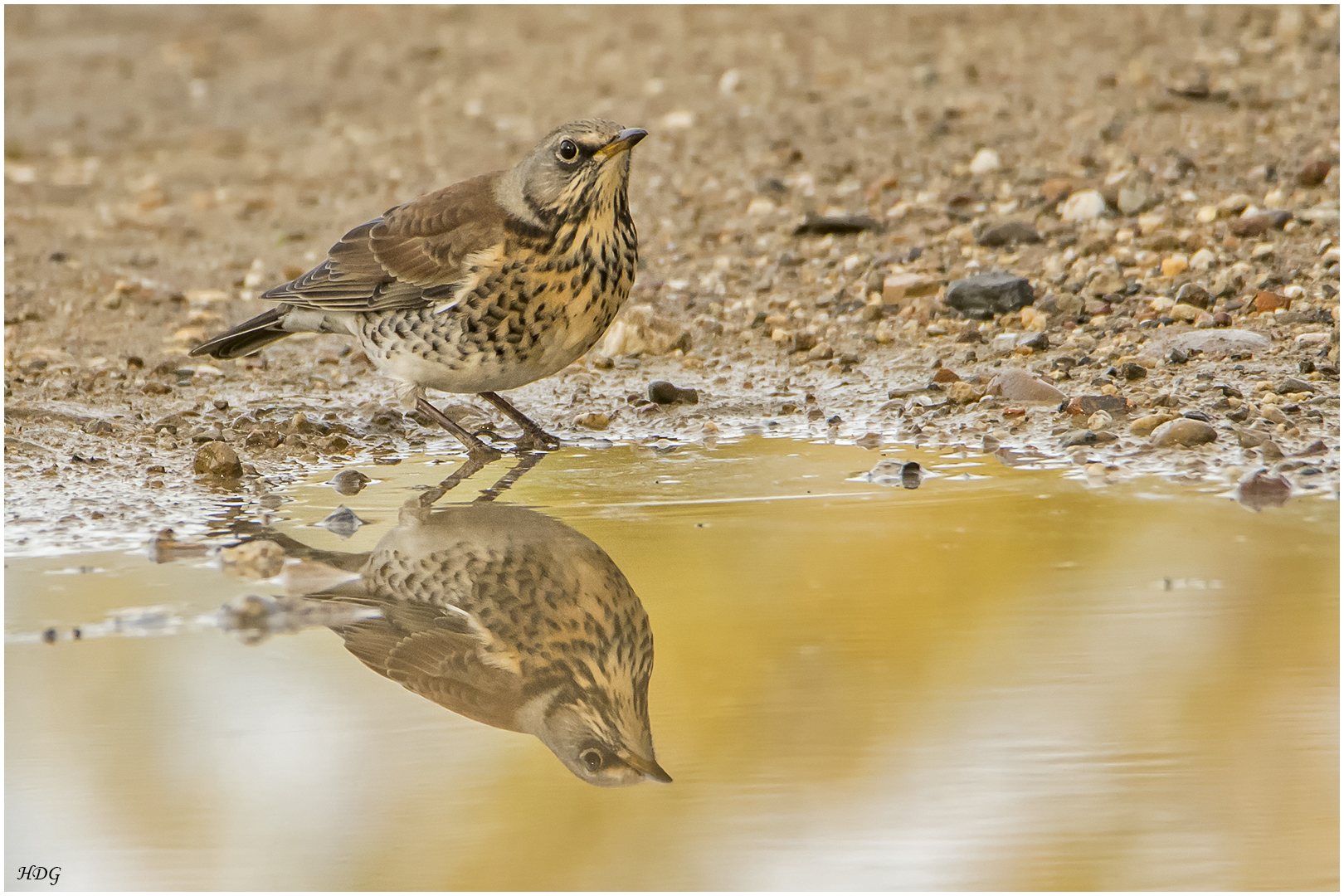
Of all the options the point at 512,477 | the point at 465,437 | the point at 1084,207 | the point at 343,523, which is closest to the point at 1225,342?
the point at 1084,207

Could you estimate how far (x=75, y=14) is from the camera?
55.0 ft

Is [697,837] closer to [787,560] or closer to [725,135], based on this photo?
[787,560]

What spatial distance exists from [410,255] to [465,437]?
76 centimetres

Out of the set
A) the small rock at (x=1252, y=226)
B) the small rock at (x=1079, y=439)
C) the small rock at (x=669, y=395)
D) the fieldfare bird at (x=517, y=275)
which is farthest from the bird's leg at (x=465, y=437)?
the small rock at (x=1252, y=226)

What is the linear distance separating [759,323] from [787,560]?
3152mm

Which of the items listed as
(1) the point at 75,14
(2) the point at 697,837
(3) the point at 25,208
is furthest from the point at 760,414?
(1) the point at 75,14

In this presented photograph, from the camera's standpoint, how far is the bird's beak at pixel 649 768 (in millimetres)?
3381

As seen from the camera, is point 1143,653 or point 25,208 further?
point 25,208

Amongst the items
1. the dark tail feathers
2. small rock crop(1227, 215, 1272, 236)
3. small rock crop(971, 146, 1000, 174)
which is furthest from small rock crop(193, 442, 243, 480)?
small rock crop(971, 146, 1000, 174)

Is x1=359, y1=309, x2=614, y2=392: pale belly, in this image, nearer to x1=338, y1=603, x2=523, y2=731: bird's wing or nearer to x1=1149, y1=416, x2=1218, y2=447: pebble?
x1=338, y1=603, x2=523, y2=731: bird's wing

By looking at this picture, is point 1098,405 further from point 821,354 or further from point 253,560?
point 253,560

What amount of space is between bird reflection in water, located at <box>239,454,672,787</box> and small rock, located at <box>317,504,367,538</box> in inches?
5.8

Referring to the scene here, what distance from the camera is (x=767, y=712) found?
3.61 metres

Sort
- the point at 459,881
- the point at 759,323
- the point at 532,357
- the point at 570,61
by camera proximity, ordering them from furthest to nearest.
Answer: the point at 570,61, the point at 759,323, the point at 532,357, the point at 459,881
